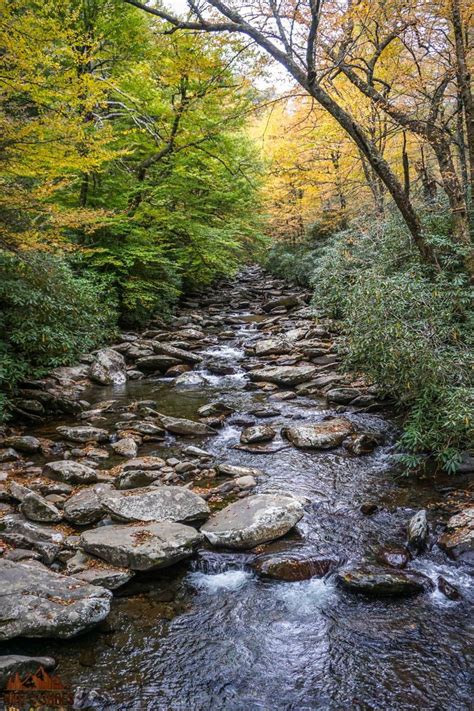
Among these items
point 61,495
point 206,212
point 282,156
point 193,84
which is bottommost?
point 61,495

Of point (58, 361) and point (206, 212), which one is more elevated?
point (206, 212)

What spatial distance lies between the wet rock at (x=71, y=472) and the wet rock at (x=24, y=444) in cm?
81

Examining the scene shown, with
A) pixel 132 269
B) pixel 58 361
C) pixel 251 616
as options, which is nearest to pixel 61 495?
pixel 251 616

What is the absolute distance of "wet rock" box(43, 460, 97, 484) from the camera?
17.9 ft

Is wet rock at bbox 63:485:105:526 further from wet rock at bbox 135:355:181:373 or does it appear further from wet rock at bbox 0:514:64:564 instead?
wet rock at bbox 135:355:181:373

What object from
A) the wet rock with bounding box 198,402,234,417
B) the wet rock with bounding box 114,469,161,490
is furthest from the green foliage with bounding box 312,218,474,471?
the wet rock with bounding box 114,469,161,490

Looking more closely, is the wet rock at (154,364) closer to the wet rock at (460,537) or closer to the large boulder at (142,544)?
the large boulder at (142,544)

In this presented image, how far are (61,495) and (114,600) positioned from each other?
6.11 ft

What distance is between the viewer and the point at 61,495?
199 inches

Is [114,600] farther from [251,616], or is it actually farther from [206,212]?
[206,212]

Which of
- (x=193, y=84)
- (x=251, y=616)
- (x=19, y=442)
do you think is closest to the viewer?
(x=251, y=616)

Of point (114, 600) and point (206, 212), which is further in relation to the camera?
point (206, 212)

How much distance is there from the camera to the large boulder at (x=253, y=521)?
13.9ft

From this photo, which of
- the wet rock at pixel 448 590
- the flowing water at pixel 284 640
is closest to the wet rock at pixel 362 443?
the flowing water at pixel 284 640
